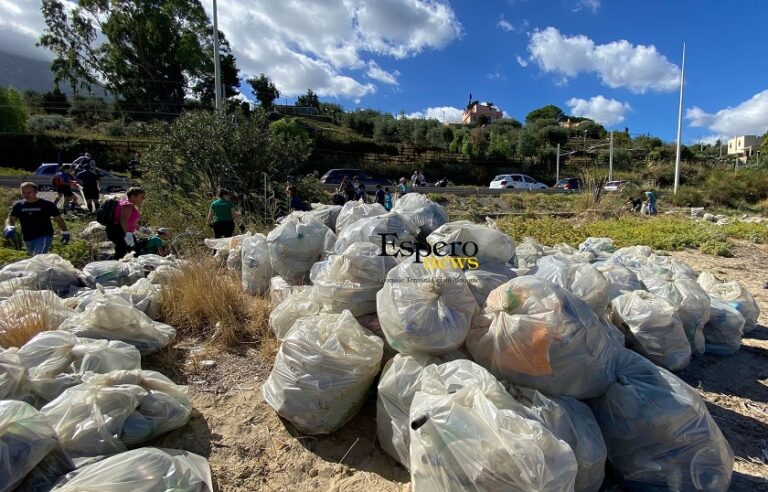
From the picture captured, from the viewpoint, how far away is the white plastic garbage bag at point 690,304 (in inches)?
116

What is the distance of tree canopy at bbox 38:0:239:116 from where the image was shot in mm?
31984

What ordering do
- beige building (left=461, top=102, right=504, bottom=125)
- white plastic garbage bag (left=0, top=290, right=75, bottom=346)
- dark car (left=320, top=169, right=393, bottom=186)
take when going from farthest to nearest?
beige building (left=461, top=102, right=504, bottom=125)
dark car (left=320, top=169, right=393, bottom=186)
white plastic garbage bag (left=0, top=290, right=75, bottom=346)

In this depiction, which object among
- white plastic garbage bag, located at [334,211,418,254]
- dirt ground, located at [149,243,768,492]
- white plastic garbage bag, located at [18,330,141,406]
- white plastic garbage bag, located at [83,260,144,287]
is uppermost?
white plastic garbage bag, located at [334,211,418,254]

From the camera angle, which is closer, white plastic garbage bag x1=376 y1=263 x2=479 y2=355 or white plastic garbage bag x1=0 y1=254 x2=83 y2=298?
white plastic garbage bag x1=376 y1=263 x2=479 y2=355

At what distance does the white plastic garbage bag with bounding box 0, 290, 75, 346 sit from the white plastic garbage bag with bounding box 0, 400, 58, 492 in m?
1.34

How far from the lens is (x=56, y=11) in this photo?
104 feet

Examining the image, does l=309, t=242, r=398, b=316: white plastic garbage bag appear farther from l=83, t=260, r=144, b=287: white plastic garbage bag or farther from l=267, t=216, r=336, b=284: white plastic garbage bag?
l=83, t=260, r=144, b=287: white plastic garbage bag

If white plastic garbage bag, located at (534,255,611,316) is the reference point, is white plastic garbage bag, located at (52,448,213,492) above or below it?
below

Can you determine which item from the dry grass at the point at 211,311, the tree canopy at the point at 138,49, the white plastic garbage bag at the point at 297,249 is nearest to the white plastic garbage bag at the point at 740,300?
the white plastic garbage bag at the point at 297,249

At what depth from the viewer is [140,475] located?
151 centimetres

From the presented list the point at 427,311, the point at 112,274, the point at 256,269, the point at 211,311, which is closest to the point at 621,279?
the point at 427,311

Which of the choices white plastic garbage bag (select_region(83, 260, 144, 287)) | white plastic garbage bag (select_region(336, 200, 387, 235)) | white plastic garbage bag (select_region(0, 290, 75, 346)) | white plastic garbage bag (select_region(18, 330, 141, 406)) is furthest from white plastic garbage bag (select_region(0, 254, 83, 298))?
white plastic garbage bag (select_region(336, 200, 387, 235))

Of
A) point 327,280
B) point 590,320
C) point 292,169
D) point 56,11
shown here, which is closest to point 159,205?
point 292,169

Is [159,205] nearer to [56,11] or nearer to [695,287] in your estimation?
[695,287]
